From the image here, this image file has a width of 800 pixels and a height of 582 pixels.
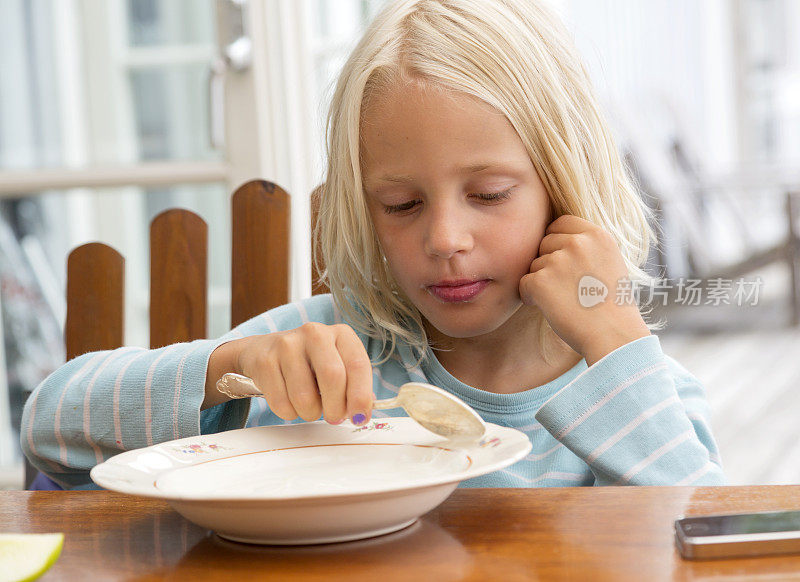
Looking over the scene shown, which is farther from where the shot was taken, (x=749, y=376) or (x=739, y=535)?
(x=749, y=376)

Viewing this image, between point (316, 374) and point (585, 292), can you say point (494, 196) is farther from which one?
point (316, 374)

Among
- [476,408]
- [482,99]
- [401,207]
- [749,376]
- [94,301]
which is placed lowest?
[749,376]

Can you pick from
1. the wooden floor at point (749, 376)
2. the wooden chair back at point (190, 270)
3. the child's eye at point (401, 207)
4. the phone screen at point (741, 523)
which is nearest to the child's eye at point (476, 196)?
the child's eye at point (401, 207)

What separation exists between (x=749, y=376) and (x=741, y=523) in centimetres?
337

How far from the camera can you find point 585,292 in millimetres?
870

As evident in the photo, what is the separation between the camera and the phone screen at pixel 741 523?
18.1 inches

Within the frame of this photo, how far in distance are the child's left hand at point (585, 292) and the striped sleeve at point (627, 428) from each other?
0.25 feet

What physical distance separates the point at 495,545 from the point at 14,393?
2039 millimetres

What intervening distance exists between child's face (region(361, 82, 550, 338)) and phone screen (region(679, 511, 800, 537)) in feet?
1.30

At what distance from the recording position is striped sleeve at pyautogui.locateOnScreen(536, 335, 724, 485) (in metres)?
0.74

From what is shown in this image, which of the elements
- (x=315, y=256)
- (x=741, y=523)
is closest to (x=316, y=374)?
(x=741, y=523)

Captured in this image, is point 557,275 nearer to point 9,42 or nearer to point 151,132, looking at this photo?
point 151,132

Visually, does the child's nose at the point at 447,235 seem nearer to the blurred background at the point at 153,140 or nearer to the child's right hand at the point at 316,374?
the child's right hand at the point at 316,374

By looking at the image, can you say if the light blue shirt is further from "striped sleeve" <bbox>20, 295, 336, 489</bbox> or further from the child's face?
the child's face
